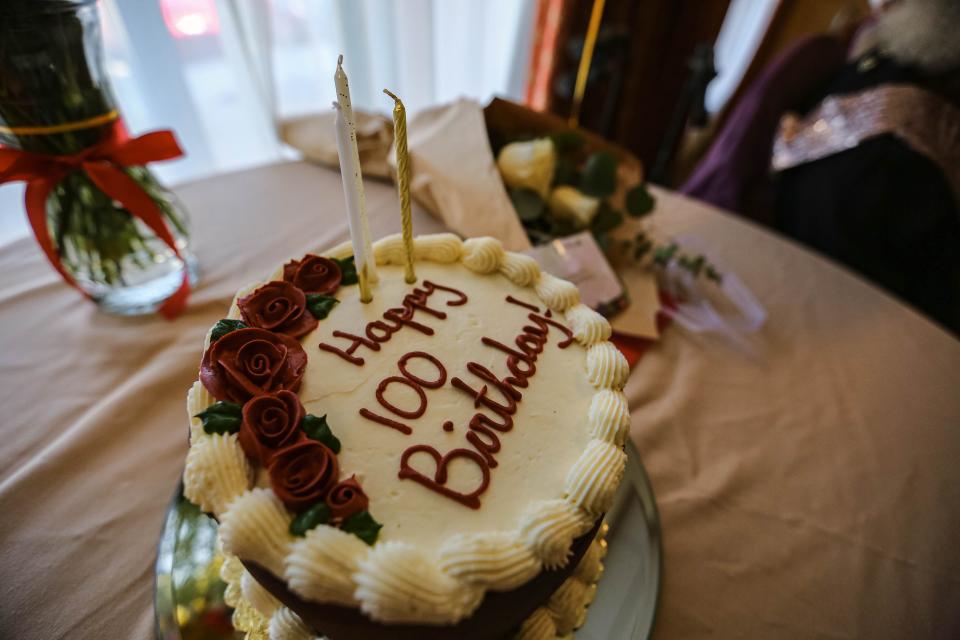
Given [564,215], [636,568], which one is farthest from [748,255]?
[636,568]

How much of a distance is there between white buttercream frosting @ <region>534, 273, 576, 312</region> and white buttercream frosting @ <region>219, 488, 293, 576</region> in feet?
2.33

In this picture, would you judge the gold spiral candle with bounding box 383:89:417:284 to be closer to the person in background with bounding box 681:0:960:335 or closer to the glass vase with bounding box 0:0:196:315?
the glass vase with bounding box 0:0:196:315

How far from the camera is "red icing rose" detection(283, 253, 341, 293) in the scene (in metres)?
1.07

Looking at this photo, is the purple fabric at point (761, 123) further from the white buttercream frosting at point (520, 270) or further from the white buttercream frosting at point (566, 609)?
the white buttercream frosting at point (566, 609)

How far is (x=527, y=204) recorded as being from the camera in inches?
64.6

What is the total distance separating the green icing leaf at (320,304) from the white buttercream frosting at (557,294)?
47cm

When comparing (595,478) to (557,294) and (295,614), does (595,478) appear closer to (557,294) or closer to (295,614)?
(557,294)

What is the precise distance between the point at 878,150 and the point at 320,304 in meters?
2.78

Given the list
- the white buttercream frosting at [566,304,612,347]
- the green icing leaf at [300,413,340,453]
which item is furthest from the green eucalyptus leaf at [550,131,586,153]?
the green icing leaf at [300,413,340,453]

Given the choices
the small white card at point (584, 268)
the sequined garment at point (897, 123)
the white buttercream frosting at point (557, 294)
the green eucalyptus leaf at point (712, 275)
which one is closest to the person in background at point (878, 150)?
the sequined garment at point (897, 123)

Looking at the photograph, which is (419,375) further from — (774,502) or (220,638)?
(774,502)

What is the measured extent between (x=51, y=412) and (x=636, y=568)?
1483 mm

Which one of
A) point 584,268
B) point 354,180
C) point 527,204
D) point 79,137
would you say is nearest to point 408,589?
point 354,180

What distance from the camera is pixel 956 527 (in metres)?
1.18
